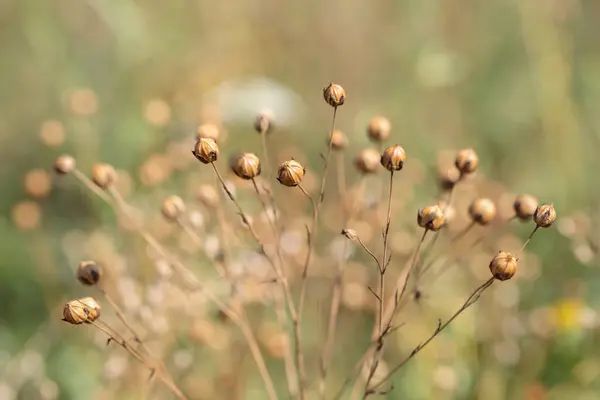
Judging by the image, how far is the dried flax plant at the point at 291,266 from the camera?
2.16 feet

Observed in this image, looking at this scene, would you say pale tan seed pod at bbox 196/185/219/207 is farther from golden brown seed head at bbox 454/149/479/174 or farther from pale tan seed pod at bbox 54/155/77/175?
golden brown seed head at bbox 454/149/479/174

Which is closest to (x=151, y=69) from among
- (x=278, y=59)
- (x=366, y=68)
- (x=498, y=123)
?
(x=278, y=59)

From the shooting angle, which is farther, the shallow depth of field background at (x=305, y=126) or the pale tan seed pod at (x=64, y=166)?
the shallow depth of field background at (x=305, y=126)

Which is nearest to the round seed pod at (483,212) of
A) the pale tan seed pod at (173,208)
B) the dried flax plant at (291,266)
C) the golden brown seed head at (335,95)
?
the dried flax plant at (291,266)

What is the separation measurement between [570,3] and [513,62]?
0.20 m

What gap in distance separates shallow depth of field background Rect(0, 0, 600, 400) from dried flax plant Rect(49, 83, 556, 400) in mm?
57

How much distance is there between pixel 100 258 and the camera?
4.38 feet

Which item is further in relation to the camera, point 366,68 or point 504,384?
point 366,68

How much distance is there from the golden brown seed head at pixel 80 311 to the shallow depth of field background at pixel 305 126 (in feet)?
1.41

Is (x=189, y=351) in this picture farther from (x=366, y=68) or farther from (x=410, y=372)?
(x=366, y=68)

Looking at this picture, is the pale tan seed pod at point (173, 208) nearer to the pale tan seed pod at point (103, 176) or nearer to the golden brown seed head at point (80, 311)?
the pale tan seed pod at point (103, 176)

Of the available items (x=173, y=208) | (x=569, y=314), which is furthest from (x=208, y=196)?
(x=569, y=314)

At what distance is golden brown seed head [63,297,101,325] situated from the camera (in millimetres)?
635

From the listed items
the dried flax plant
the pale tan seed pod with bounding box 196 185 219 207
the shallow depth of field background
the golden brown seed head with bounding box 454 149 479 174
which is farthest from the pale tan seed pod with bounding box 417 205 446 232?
the shallow depth of field background
